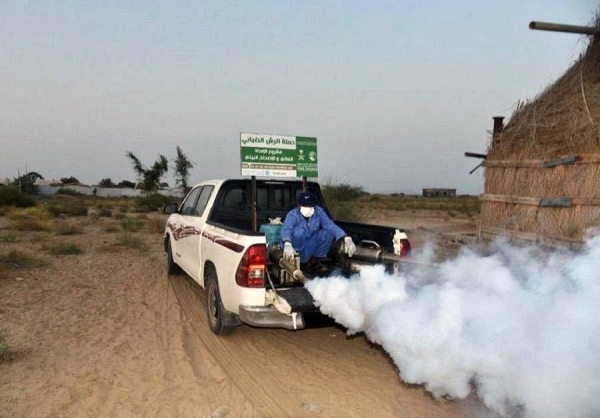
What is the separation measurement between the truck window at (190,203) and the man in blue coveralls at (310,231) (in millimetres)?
2496

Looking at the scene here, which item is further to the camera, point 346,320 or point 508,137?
point 508,137

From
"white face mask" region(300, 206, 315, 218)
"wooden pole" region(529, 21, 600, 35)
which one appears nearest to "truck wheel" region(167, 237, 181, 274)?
"white face mask" region(300, 206, 315, 218)

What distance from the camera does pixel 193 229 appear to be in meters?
6.94

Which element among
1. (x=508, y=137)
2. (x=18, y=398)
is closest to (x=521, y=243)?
(x=508, y=137)

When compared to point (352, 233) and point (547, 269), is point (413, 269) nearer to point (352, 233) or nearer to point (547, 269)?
point (547, 269)

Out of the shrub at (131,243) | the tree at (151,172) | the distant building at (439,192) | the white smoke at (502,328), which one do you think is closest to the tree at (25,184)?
the tree at (151,172)

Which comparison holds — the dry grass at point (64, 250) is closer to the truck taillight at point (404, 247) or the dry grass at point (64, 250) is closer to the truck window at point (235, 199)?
the truck window at point (235, 199)

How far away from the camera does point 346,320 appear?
4.25 metres

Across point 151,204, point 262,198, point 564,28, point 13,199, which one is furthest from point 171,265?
point 13,199

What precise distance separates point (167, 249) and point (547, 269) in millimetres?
7673

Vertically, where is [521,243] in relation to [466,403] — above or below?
above

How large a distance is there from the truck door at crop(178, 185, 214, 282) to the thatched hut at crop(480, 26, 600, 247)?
665 centimetres

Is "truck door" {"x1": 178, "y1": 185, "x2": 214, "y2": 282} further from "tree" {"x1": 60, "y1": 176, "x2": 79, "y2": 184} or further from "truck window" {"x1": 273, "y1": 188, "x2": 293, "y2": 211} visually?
"tree" {"x1": 60, "y1": 176, "x2": 79, "y2": 184}

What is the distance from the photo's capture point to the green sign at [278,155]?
22.5 feet
